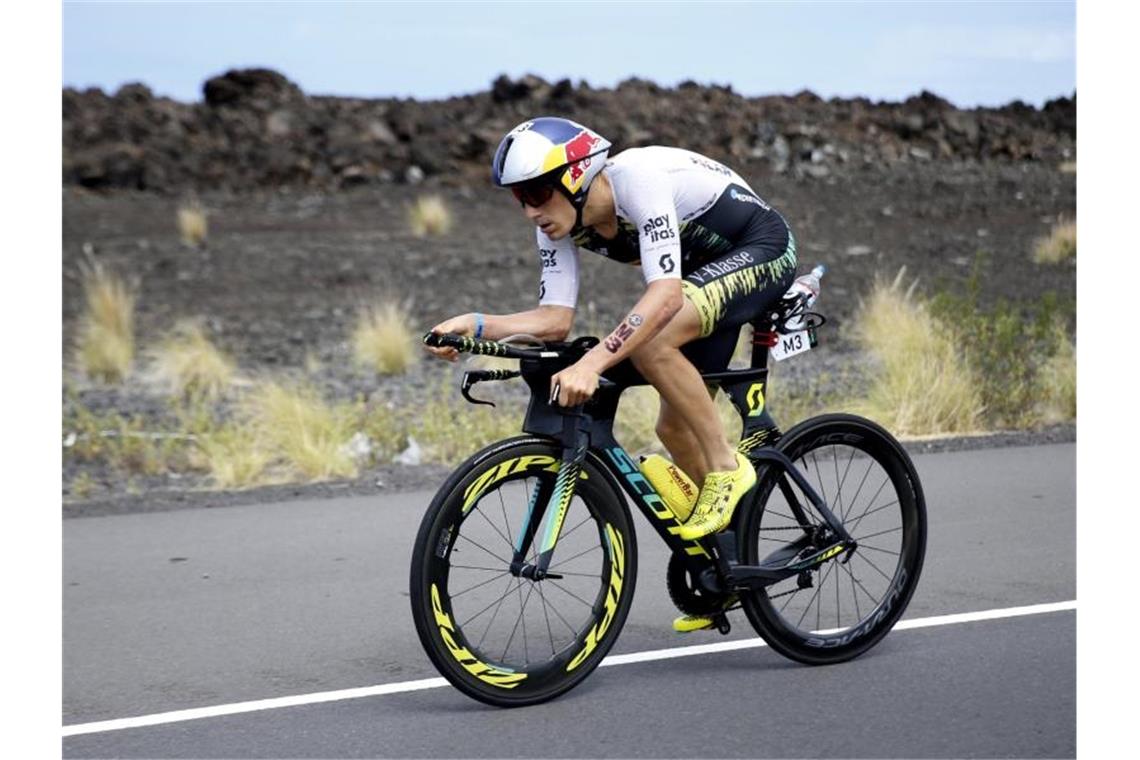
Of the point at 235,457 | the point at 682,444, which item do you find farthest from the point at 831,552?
the point at 235,457

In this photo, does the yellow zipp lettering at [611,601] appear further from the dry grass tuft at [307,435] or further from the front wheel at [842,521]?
the dry grass tuft at [307,435]

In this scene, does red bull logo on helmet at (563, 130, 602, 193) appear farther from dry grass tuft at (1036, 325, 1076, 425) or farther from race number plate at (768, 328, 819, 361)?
dry grass tuft at (1036, 325, 1076, 425)

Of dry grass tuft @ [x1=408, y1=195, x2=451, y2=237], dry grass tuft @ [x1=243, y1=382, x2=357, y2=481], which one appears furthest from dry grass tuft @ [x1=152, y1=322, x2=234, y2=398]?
dry grass tuft @ [x1=408, y1=195, x2=451, y2=237]

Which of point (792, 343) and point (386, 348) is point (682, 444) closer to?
point (792, 343)

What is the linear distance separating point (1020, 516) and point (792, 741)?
13.7ft

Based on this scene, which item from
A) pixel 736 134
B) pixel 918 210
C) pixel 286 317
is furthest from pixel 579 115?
pixel 286 317

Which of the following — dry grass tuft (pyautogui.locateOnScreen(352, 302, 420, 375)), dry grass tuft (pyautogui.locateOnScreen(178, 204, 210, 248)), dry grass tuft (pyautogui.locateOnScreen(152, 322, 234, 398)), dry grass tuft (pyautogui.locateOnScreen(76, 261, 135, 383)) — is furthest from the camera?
dry grass tuft (pyautogui.locateOnScreen(178, 204, 210, 248))

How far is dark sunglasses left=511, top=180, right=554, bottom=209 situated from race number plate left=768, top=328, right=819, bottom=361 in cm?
108

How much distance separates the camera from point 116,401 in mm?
15969

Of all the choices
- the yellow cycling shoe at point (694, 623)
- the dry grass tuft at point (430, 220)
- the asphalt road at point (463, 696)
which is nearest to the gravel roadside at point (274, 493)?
the asphalt road at point (463, 696)

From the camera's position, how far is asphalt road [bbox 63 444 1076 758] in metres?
5.43

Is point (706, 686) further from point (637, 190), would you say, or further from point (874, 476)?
point (637, 190)

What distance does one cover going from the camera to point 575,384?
543 cm

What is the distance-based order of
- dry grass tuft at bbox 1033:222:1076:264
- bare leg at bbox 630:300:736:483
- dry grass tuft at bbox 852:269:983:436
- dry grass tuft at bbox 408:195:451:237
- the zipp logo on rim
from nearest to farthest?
bare leg at bbox 630:300:736:483, the zipp logo on rim, dry grass tuft at bbox 852:269:983:436, dry grass tuft at bbox 1033:222:1076:264, dry grass tuft at bbox 408:195:451:237
